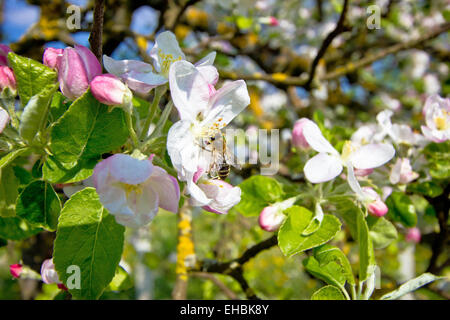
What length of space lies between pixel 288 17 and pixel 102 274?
10.5ft

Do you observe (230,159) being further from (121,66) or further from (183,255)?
(183,255)

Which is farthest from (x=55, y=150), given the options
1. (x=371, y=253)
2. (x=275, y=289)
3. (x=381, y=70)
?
(x=381, y=70)

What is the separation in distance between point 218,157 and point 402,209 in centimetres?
57

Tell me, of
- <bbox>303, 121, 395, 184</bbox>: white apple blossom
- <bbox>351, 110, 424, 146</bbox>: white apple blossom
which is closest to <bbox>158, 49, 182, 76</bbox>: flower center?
<bbox>303, 121, 395, 184</bbox>: white apple blossom

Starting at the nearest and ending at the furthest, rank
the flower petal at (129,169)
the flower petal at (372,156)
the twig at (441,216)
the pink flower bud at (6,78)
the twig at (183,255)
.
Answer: the flower petal at (129,169) < the pink flower bud at (6,78) < the flower petal at (372,156) < the twig at (441,216) < the twig at (183,255)

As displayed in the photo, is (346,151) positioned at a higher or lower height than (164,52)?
lower

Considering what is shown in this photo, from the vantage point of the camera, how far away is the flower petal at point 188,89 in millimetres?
583

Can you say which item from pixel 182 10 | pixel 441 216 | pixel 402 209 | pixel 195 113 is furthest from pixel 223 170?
pixel 182 10

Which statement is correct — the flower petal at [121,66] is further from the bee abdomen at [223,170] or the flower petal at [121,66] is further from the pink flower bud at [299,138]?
the pink flower bud at [299,138]

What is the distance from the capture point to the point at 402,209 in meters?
0.97

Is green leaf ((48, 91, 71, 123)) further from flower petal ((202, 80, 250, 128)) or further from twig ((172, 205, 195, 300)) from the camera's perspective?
twig ((172, 205, 195, 300))

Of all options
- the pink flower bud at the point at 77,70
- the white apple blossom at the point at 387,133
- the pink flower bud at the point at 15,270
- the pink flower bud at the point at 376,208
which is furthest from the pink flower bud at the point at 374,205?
the pink flower bud at the point at 15,270

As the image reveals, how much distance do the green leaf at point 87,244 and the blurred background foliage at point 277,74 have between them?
0.35 metres
